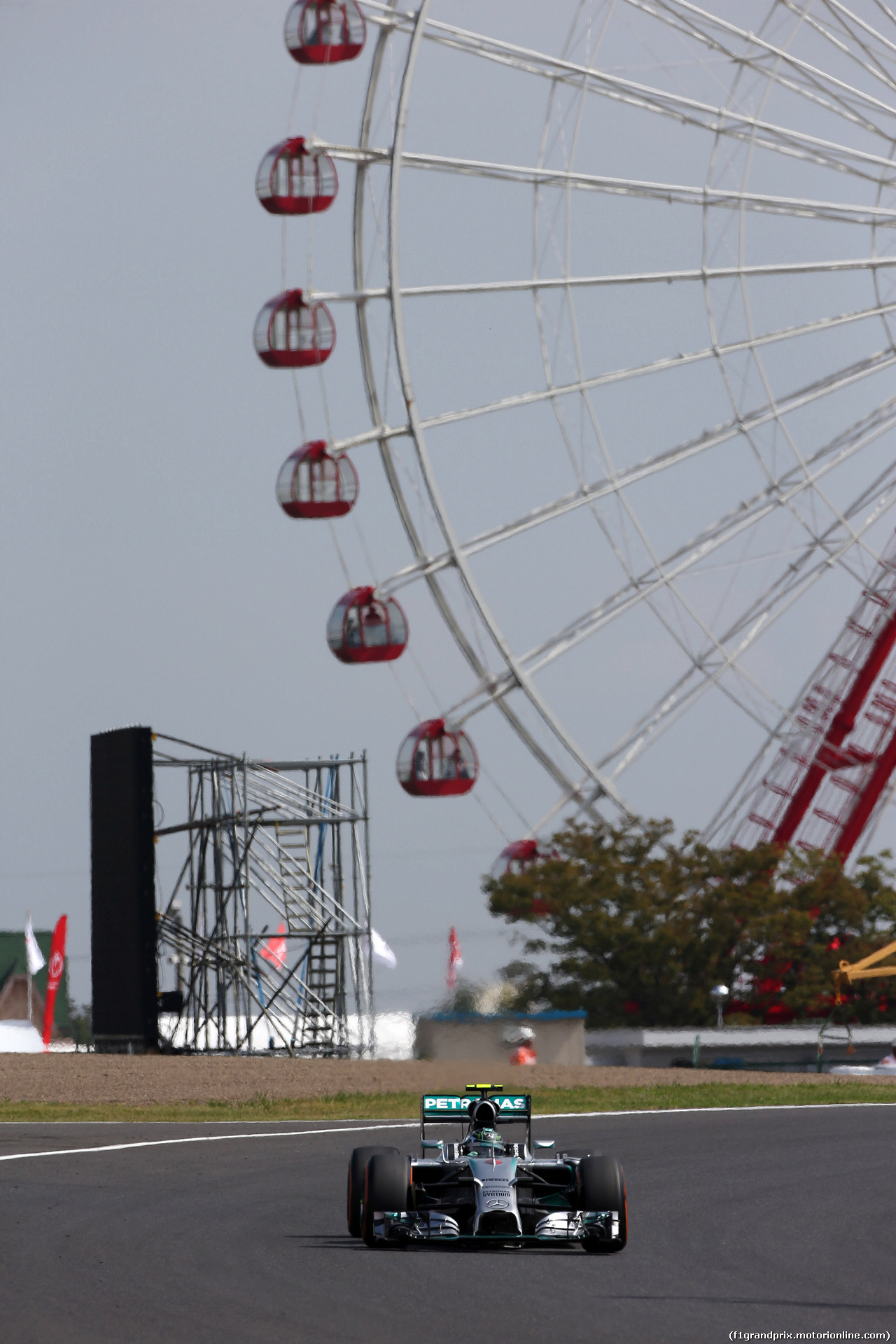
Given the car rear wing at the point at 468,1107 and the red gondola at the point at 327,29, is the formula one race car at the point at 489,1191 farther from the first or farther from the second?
the red gondola at the point at 327,29

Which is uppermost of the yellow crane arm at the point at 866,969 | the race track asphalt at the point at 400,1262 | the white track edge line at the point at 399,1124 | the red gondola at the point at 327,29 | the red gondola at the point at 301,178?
the red gondola at the point at 327,29

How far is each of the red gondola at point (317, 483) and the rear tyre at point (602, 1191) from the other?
2544 cm

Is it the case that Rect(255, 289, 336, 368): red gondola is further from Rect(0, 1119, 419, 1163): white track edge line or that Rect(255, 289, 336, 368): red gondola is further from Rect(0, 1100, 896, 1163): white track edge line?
Rect(0, 1119, 419, 1163): white track edge line

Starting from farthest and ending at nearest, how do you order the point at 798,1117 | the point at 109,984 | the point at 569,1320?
the point at 109,984
the point at 798,1117
the point at 569,1320

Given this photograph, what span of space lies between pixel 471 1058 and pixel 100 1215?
317 centimetres

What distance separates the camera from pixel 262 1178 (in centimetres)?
1650

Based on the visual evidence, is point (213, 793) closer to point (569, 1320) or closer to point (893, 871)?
point (893, 871)

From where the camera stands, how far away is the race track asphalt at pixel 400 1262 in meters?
8.95

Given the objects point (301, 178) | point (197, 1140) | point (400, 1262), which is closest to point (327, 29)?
point (301, 178)

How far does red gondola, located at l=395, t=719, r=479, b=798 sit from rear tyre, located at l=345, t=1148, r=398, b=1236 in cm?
2338

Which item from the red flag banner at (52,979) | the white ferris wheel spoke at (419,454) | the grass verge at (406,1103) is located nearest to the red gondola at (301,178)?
the white ferris wheel spoke at (419,454)

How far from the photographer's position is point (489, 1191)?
36.6ft

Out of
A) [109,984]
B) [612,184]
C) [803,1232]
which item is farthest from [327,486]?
[803,1232]

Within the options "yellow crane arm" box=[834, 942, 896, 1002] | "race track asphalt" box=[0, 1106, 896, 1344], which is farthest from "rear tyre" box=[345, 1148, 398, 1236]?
"yellow crane arm" box=[834, 942, 896, 1002]
